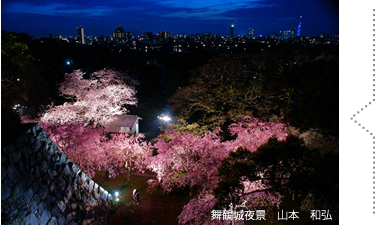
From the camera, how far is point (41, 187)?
5426mm

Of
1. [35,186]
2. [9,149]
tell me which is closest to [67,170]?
[35,186]

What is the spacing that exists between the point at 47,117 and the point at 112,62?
663 inches

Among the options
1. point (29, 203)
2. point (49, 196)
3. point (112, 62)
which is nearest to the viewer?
point (29, 203)

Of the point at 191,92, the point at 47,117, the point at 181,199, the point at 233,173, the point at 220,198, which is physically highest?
the point at 191,92

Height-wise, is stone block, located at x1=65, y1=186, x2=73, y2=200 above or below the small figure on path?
above

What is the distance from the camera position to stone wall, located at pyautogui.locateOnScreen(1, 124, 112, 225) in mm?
4723

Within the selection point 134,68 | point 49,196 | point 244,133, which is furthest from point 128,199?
point 134,68

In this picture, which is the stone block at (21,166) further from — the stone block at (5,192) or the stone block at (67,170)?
the stone block at (67,170)

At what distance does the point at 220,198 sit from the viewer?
4477 millimetres

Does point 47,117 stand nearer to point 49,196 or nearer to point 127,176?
point 127,176

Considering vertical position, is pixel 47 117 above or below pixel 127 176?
above

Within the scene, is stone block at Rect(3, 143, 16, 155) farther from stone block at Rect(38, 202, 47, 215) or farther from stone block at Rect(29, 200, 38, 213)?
stone block at Rect(38, 202, 47, 215)

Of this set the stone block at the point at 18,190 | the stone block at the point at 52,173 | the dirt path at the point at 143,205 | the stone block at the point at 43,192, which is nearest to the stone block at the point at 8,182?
the stone block at the point at 18,190

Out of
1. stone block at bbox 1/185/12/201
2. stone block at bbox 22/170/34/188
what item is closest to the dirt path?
stone block at bbox 22/170/34/188
